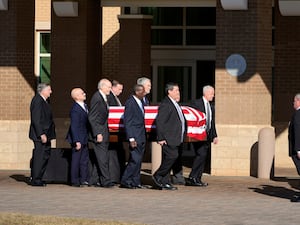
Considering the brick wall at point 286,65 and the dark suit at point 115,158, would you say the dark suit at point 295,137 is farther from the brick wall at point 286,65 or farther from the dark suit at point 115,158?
the brick wall at point 286,65

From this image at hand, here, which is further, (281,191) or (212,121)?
(212,121)

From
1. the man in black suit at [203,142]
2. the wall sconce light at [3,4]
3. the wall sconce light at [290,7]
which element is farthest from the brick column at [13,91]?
the wall sconce light at [290,7]

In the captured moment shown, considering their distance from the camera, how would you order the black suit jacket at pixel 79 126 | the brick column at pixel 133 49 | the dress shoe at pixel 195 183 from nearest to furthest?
the black suit jacket at pixel 79 126
the dress shoe at pixel 195 183
the brick column at pixel 133 49

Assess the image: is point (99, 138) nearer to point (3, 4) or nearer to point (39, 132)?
point (39, 132)

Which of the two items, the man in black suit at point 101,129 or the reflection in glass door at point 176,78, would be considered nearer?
the man in black suit at point 101,129

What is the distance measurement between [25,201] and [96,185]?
9.81ft

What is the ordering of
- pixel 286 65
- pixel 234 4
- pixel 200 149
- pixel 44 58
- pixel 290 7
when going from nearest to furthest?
1. pixel 200 149
2. pixel 234 4
3. pixel 290 7
4. pixel 286 65
5. pixel 44 58

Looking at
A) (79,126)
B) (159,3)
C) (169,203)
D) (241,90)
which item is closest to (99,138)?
(79,126)

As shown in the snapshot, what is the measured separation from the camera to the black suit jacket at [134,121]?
19734 millimetres

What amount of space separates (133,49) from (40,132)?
31.9ft

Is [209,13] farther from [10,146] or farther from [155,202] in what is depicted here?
[155,202]

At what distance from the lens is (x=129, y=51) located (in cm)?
2961

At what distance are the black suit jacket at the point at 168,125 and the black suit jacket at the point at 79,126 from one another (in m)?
1.39

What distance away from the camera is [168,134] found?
19688 millimetres
